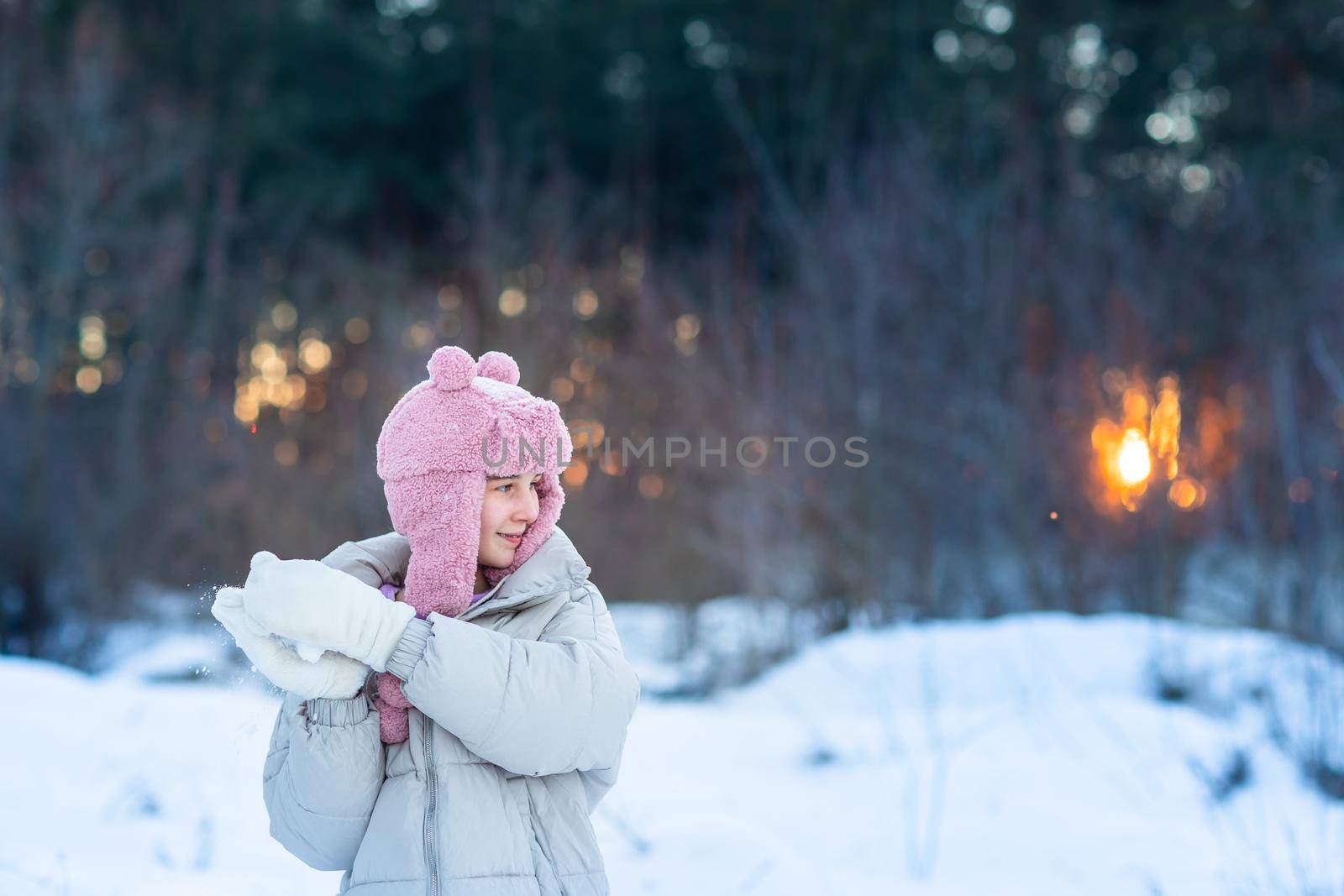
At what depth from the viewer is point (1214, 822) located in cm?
430

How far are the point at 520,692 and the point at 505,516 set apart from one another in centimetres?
35

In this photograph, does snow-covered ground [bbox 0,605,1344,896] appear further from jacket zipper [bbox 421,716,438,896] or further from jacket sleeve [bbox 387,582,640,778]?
jacket sleeve [bbox 387,582,640,778]

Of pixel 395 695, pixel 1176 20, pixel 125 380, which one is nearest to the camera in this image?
pixel 395 695

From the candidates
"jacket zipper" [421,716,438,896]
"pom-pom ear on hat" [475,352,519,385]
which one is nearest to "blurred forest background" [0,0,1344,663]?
"pom-pom ear on hat" [475,352,519,385]

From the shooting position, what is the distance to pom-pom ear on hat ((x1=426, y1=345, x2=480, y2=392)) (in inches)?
75.3

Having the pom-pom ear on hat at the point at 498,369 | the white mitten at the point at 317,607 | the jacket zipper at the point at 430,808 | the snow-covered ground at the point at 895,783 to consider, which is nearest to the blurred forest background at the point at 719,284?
the snow-covered ground at the point at 895,783

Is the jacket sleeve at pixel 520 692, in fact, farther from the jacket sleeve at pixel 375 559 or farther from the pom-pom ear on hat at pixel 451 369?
the pom-pom ear on hat at pixel 451 369

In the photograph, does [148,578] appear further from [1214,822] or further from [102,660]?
[1214,822]

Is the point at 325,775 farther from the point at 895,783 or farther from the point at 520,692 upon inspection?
the point at 895,783

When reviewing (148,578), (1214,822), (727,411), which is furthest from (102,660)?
(1214,822)

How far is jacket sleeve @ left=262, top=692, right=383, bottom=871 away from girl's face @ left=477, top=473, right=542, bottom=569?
334 millimetres

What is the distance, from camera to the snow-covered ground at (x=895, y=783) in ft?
12.0

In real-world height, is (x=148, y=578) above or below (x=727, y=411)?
below

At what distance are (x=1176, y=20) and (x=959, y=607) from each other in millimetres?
8320
